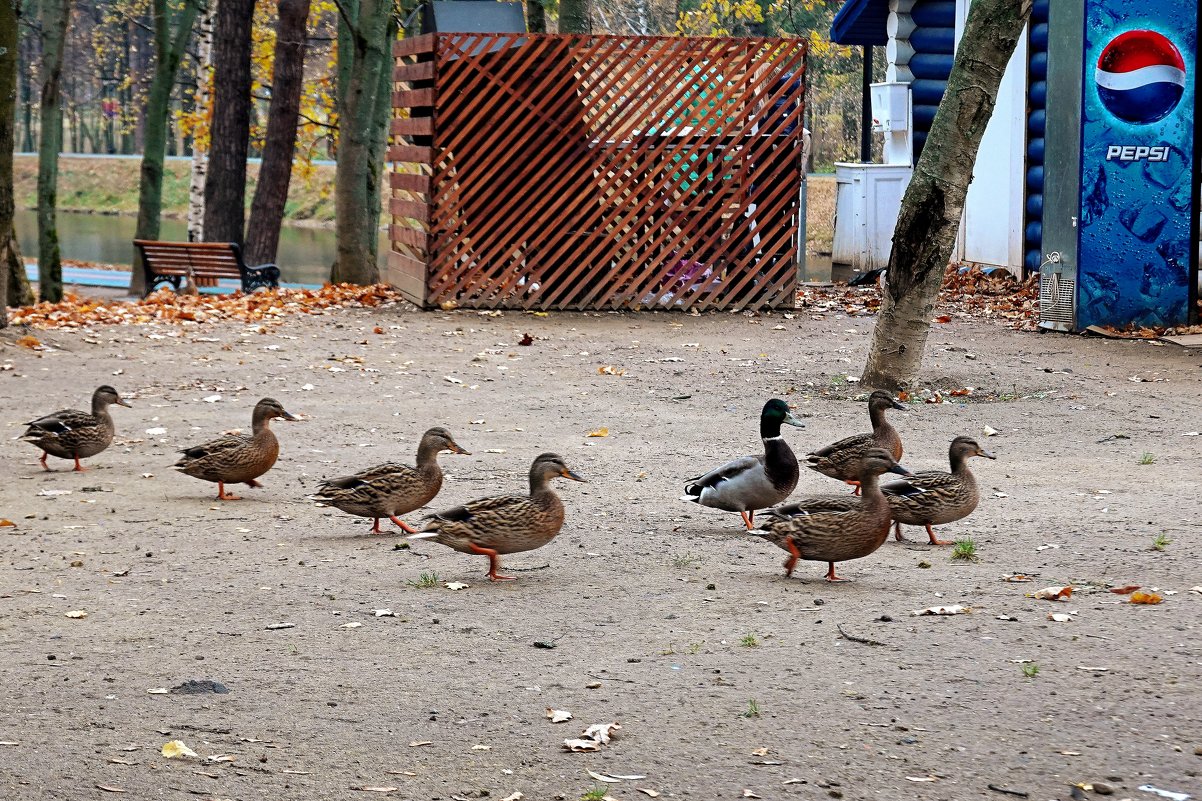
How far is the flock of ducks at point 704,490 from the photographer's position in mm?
6625

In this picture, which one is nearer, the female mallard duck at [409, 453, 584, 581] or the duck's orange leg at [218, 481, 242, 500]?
the female mallard duck at [409, 453, 584, 581]

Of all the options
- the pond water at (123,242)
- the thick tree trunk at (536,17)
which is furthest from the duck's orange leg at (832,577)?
the pond water at (123,242)

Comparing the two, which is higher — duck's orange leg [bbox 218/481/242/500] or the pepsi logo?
the pepsi logo

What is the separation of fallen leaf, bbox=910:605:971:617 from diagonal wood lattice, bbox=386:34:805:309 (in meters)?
11.6

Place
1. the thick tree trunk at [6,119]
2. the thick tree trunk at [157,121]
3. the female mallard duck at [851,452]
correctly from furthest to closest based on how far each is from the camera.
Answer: the thick tree trunk at [157,121]
the thick tree trunk at [6,119]
the female mallard duck at [851,452]

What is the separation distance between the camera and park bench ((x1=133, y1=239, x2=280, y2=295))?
830 inches

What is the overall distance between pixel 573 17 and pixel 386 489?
1377cm

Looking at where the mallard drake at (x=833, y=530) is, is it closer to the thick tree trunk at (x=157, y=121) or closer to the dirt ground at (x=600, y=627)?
the dirt ground at (x=600, y=627)

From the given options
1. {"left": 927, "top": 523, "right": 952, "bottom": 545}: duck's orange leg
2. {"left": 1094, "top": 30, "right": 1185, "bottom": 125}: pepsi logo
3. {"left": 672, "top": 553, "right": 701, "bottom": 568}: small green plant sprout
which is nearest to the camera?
{"left": 672, "top": 553, "right": 701, "bottom": 568}: small green plant sprout

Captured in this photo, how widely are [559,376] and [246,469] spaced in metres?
A: 5.25

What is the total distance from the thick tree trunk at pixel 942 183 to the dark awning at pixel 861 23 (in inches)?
531

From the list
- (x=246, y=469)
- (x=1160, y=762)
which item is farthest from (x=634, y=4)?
(x=1160, y=762)

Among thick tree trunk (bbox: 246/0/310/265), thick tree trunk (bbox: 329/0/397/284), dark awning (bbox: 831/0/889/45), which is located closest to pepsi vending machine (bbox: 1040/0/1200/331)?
thick tree trunk (bbox: 329/0/397/284)

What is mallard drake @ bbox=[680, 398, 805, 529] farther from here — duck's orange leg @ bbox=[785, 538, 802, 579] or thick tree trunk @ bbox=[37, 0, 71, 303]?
thick tree trunk @ bbox=[37, 0, 71, 303]
